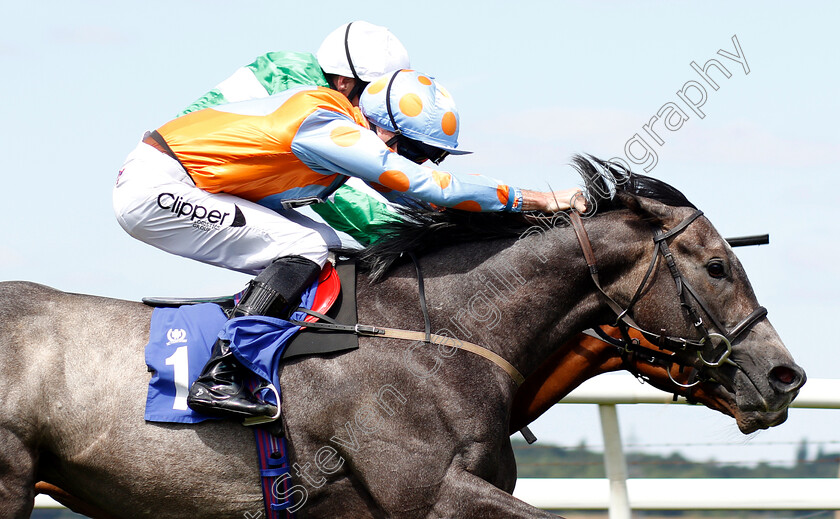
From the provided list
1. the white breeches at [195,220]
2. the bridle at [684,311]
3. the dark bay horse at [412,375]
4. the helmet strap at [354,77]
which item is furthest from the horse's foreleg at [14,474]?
the bridle at [684,311]

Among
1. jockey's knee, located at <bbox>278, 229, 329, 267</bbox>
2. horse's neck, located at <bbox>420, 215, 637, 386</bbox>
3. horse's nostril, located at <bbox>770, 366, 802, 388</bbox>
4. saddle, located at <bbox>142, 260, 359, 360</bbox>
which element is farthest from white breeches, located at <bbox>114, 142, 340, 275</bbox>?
horse's nostril, located at <bbox>770, 366, 802, 388</bbox>

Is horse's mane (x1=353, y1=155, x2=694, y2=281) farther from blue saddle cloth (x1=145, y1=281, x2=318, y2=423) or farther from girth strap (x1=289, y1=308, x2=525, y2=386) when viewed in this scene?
blue saddle cloth (x1=145, y1=281, x2=318, y2=423)

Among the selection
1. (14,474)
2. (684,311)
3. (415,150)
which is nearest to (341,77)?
(415,150)

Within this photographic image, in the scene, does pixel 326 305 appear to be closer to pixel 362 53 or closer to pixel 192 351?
pixel 192 351

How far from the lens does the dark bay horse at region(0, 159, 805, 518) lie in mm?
3385

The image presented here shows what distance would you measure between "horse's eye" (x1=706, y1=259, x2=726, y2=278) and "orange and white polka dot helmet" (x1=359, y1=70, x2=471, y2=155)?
1.06 m

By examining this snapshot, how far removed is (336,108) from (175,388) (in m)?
1.17

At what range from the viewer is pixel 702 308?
3.69 m

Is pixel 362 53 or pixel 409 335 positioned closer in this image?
pixel 409 335

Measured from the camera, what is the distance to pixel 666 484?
16.6ft

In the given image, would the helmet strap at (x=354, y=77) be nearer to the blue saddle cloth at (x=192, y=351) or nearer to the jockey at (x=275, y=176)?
the jockey at (x=275, y=176)

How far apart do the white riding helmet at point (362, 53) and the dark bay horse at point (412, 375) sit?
0.74 metres

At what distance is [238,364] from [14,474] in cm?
83

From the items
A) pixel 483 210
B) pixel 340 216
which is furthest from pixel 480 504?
pixel 340 216
